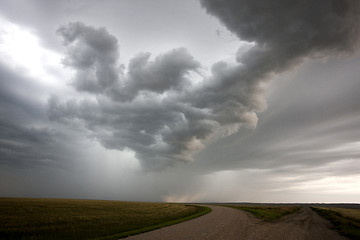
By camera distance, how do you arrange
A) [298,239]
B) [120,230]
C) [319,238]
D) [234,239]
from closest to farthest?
[234,239] < [298,239] < [319,238] < [120,230]

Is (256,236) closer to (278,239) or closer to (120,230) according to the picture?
(278,239)

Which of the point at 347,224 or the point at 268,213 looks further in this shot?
the point at 268,213

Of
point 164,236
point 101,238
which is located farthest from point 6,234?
point 164,236

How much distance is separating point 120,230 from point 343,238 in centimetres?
2230

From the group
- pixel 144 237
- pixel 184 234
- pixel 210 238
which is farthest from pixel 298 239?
pixel 144 237

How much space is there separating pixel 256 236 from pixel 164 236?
8.35 m

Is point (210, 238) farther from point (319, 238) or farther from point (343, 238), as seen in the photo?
point (343, 238)

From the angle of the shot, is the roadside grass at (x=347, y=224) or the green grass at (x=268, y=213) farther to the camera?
the green grass at (x=268, y=213)

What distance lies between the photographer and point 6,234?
19.0 metres

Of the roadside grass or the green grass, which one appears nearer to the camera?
the roadside grass

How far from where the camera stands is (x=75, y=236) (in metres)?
19.1

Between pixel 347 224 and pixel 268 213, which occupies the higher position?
pixel 347 224

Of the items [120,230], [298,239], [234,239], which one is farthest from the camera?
[120,230]

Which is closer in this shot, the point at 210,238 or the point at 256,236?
the point at 210,238
